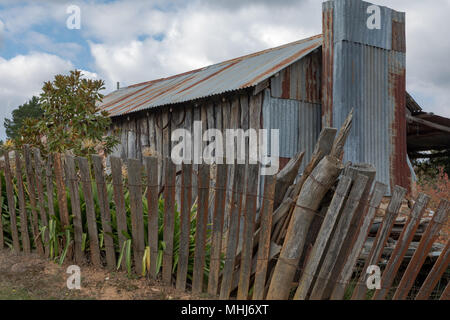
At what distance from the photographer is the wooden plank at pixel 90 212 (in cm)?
520

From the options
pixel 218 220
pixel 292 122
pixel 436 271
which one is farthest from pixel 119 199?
pixel 292 122

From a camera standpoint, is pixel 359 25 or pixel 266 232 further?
pixel 359 25

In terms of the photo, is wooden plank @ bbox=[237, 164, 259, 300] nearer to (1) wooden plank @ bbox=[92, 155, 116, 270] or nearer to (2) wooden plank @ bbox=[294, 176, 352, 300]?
(2) wooden plank @ bbox=[294, 176, 352, 300]

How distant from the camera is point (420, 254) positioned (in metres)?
4.43

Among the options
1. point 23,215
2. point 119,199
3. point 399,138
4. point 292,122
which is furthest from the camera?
point 399,138

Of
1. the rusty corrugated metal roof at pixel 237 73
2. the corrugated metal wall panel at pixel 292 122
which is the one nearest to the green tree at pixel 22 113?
the rusty corrugated metal roof at pixel 237 73

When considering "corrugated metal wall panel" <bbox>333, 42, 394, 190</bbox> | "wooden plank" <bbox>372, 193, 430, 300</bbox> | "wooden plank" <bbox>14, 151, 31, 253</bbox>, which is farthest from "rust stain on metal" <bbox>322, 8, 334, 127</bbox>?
"wooden plank" <bbox>14, 151, 31, 253</bbox>

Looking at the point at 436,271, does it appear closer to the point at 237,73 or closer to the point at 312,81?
the point at 312,81

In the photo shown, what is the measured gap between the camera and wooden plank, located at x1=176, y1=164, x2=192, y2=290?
4582 millimetres

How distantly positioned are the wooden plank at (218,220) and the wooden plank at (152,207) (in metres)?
0.65

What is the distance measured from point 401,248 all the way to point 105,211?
3020 mm

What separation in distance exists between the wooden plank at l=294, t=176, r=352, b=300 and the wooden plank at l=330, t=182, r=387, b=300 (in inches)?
8.8

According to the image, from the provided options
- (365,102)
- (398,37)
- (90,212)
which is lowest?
(90,212)

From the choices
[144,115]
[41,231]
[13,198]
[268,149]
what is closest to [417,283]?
[268,149]
